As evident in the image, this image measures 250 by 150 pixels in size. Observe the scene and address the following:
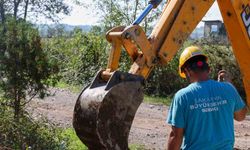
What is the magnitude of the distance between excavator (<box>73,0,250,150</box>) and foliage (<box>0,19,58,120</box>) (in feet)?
9.35

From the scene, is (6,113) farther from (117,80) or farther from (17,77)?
(117,80)

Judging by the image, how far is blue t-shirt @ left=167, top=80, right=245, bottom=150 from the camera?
4191mm

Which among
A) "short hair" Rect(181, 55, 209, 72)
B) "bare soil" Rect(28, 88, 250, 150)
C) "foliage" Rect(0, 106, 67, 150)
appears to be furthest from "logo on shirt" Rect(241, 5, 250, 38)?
"bare soil" Rect(28, 88, 250, 150)

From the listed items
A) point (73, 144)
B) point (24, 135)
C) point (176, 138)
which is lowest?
point (73, 144)

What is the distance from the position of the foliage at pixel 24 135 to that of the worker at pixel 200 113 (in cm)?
378

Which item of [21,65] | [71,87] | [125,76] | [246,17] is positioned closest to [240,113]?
[125,76]

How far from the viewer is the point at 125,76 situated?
202 inches

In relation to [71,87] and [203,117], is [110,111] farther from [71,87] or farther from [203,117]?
[71,87]

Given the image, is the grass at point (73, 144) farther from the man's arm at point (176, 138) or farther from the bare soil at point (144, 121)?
the man's arm at point (176, 138)

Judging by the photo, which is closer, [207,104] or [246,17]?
[207,104]

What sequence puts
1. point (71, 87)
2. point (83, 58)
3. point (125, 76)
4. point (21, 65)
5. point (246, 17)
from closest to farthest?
point (125, 76) → point (246, 17) → point (21, 65) → point (71, 87) → point (83, 58)

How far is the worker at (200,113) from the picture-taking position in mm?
4195

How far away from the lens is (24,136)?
775cm

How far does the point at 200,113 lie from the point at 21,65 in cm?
452
